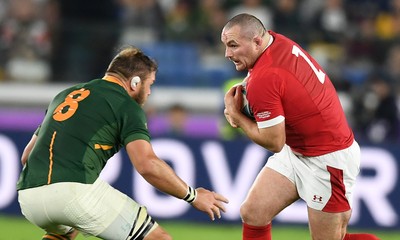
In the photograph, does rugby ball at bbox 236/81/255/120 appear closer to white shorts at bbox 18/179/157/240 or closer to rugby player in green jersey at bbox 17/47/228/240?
rugby player in green jersey at bbox 17/47/228/240

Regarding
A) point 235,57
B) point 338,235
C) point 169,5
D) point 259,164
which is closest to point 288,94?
point 235,57

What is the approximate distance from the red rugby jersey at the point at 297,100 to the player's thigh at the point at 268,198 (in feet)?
1.14

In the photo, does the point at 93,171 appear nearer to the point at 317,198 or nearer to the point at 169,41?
the point at 317,198

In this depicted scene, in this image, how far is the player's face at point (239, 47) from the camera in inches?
265

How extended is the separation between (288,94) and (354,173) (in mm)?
864

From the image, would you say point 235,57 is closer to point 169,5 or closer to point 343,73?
point 343,73

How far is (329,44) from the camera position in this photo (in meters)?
14.4

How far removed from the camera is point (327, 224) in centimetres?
694

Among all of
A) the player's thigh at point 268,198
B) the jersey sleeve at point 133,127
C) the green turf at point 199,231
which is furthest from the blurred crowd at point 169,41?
the jersey sleeve at point 133,127

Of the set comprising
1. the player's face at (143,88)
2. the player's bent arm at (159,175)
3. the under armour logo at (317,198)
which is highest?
the player's face at (143,88)

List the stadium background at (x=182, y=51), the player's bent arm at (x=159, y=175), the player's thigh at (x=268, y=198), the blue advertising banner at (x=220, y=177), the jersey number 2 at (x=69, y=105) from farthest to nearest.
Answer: the stadium background at (x=182, y=51)
the blue advertising banner at (x=220, y=177)
the player's thigh at (x=268, y=198)
the jersey number 2 at (x=69, y=105)
the player's bent arm at (x=159, y=175)

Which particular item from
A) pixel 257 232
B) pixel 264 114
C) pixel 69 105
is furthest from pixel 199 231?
pixel 69 105

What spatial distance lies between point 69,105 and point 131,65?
0.53 meters

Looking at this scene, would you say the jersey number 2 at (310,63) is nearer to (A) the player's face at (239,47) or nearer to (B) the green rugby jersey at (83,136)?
(A) the player's face at (239,47)
